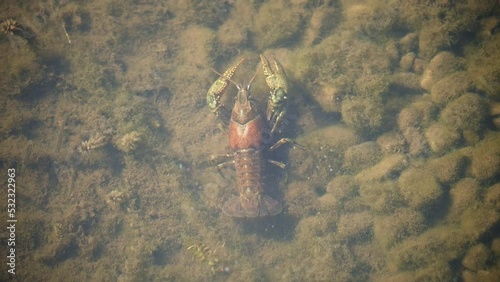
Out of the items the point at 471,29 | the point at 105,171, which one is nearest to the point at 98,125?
the point at 105,171

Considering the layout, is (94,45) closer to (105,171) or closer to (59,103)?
(59,103)

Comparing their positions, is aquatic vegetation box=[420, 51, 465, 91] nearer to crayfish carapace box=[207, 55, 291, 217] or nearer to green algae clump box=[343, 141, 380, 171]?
green algae clump box=[343, 141, 380, 171]

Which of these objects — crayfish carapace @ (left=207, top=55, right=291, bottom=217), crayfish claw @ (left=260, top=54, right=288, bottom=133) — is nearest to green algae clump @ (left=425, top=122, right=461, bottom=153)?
crayfish carapace @ (left=207, top=55, right=291, bottom=217)

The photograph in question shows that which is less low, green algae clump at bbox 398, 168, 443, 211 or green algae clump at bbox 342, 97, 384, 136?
green algae clump at bbox 342, 97, 384, 136

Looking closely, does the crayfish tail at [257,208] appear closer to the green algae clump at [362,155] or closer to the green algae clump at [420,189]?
the green algae clump at [362,155]

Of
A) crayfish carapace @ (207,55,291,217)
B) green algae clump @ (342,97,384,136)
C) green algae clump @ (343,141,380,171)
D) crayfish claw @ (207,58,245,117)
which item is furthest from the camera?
crayfish claw @ (207,58,245,117)

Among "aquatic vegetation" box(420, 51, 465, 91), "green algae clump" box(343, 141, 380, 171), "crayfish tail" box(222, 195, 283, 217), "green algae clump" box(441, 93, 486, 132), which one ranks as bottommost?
"crayfish tail" box(222, 195, 283, 217)

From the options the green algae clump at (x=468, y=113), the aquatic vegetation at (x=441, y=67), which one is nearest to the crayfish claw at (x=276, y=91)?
the aquatic vegetation at (x=441, y=67)
